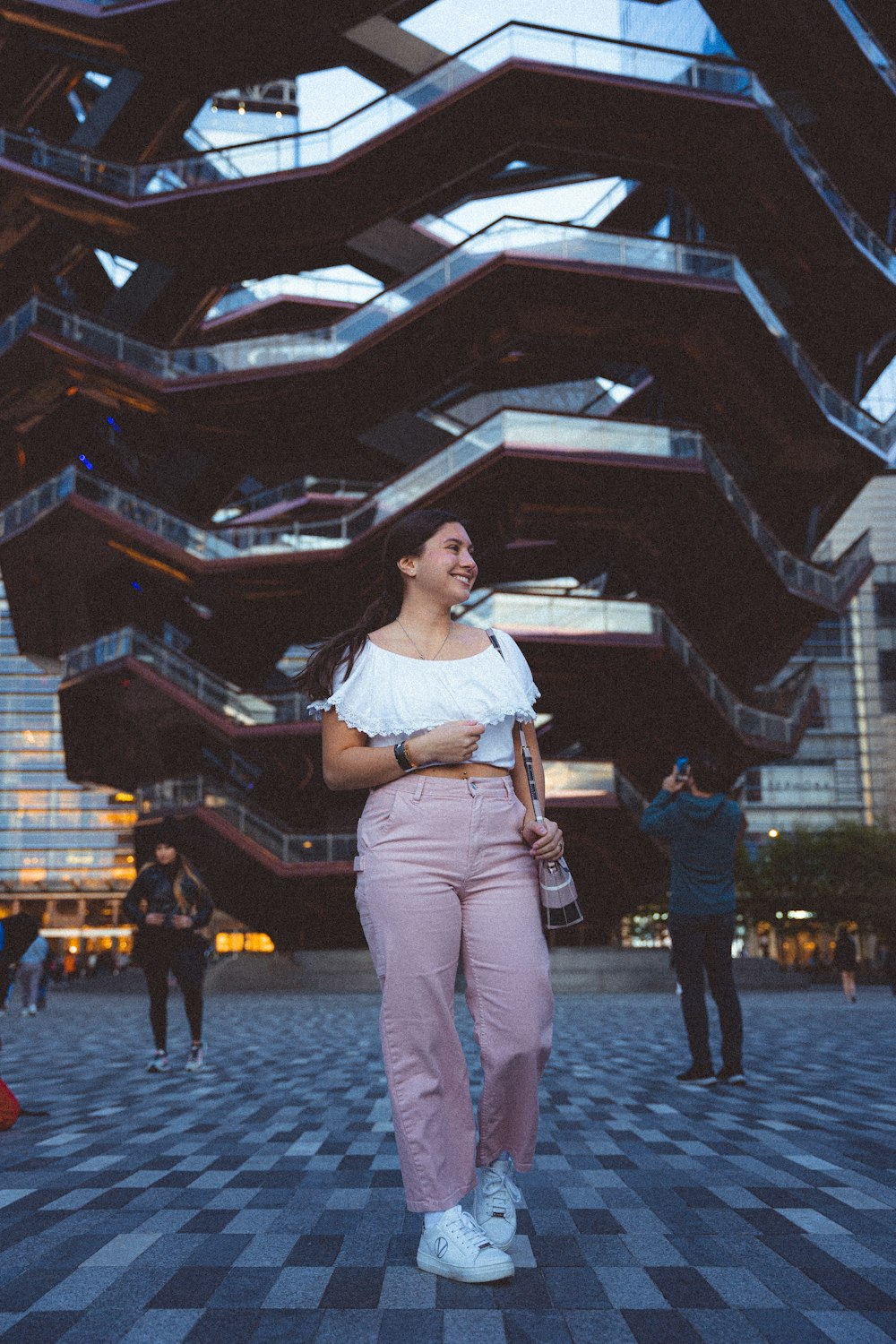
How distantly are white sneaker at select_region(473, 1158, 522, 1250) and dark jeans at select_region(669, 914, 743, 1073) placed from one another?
394 centimetres

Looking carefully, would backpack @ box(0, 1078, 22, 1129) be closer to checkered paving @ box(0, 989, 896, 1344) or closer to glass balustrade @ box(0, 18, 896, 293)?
checkered paving @ box(0, 989, 896, 1344)

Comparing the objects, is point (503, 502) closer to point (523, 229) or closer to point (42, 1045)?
point (523, 229)

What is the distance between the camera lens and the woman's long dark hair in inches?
130

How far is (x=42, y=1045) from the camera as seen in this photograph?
11461mm

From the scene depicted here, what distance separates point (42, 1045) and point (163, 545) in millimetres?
14727

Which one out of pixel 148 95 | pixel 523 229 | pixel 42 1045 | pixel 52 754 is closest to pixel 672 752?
pixel 523 229

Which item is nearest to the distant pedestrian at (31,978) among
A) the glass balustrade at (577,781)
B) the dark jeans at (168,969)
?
the glass balustrade at (577,781)

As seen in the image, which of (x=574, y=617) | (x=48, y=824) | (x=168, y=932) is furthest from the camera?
(x=48, y=824)

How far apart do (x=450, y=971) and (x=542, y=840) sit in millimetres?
482

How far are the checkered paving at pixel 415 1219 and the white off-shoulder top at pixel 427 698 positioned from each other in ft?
5.04

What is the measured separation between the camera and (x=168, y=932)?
8.44m

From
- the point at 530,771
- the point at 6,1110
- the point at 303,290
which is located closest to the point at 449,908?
the point at 530,771

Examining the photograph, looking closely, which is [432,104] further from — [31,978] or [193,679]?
[31,978]

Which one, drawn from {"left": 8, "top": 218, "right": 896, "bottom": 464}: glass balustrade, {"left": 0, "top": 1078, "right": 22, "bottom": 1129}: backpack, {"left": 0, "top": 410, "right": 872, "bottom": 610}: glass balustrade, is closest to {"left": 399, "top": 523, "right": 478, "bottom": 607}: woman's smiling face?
{"left": 0, "top": 1078, "right": 22, "bottom": 1129}: backpack
